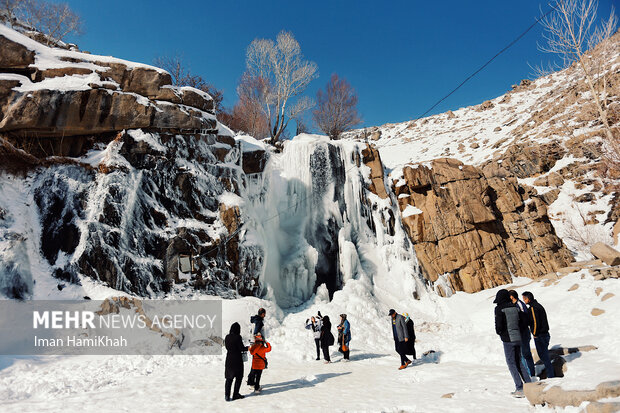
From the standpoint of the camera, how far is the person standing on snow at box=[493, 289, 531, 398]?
5.30m

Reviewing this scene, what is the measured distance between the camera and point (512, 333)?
5.33 m

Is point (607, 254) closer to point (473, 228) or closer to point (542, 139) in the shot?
point (473, 228)

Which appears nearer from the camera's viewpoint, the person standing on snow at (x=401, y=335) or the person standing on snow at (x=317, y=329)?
the person standing on snow at (x=401, y=335)

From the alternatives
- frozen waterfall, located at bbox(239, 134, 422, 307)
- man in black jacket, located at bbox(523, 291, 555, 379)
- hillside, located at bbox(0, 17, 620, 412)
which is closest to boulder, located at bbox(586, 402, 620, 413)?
hillside, located at bbox(0, 17, 620, 412)

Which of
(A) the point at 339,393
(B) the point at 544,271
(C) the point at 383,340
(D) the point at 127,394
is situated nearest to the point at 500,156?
(B) the point at 544,271

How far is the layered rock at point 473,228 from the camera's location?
18.3m

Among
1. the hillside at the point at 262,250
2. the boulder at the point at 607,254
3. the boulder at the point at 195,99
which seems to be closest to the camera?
the hillside at the point at 262,250

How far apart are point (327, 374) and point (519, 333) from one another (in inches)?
170

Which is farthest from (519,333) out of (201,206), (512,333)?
(201,206)

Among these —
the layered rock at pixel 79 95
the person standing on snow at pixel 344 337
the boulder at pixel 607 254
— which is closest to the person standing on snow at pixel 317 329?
the person standing on snow at pixel 344 337

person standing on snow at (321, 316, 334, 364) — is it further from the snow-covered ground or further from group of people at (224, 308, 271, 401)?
group of people at (224, 308, 271, 401)

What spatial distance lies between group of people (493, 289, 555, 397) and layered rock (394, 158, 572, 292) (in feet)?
41.5

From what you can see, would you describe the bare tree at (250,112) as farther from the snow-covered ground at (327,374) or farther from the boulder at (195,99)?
the snow-covered ground at (327,374)

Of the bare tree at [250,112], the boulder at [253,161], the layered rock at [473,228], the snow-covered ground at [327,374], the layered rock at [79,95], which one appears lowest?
the snow-covered ground at [327,374]
